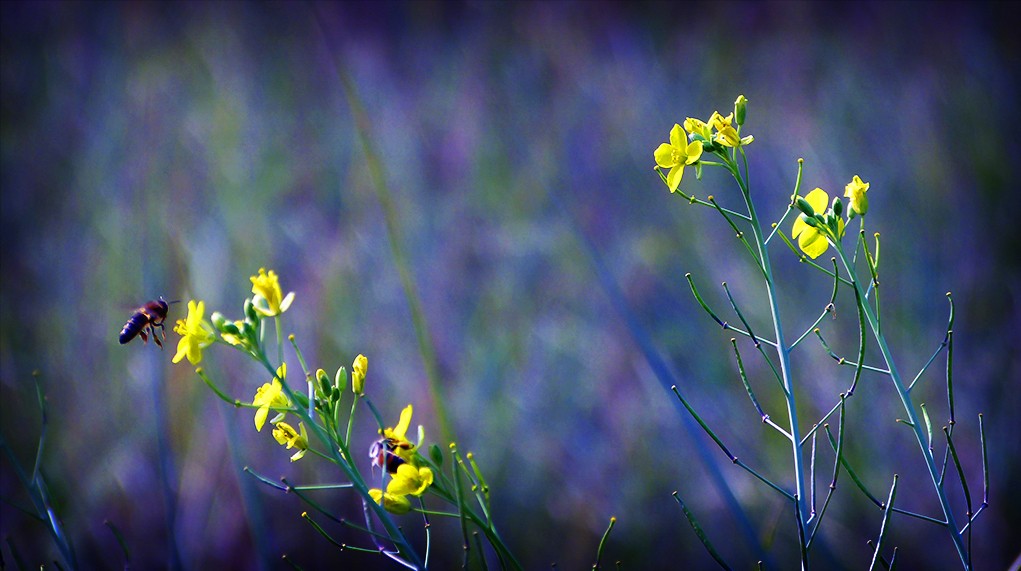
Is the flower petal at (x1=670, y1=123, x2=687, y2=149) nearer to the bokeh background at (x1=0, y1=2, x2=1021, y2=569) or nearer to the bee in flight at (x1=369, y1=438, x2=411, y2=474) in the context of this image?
the bee in flight at (x1=369, y1=438, x2=411, y2=474)

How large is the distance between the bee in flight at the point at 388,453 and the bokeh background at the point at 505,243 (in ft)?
2.09

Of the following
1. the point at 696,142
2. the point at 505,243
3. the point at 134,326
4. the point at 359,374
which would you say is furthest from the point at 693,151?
the point at 505,243

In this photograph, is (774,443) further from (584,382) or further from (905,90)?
(905,90)

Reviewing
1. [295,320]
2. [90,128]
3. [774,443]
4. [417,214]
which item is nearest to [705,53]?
[417,214]

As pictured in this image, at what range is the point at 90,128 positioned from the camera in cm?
152

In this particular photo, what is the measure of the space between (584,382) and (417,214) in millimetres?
437

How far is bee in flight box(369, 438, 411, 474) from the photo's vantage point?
57 centimetres

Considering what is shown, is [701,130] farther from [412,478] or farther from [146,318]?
[146,318]

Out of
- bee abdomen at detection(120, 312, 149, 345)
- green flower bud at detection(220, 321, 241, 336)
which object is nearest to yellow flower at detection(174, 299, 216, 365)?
green flower bud at detection(220, 321, 241, 336)

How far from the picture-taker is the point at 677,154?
61 cm

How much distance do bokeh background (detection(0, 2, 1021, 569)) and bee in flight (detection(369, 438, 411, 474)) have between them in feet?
2.09

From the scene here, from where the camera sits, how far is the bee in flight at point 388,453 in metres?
0.57

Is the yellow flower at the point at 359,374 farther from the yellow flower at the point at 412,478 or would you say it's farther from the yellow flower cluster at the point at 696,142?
the yellow flower cluster at the point at 696,142

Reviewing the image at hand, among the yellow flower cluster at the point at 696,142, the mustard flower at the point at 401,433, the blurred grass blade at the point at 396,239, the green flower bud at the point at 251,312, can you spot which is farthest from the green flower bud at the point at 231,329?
the blurred grass blade at the point at 396,239
